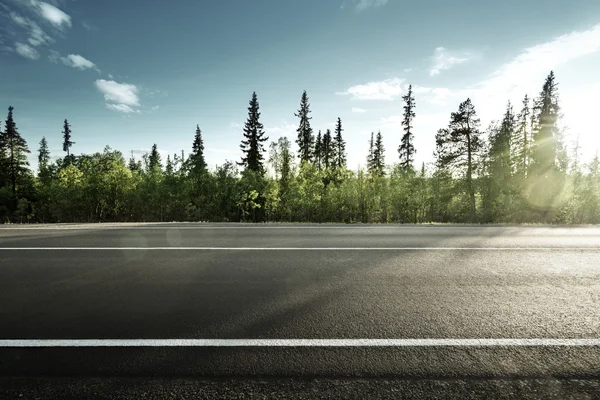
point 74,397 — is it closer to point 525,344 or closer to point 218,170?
point 525,344

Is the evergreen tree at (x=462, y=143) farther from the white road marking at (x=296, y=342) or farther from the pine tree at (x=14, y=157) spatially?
the pine tree at (x=14, y=157)

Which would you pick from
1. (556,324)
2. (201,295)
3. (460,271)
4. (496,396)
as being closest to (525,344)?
(556,324)

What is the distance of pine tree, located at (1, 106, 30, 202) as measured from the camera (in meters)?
44.3

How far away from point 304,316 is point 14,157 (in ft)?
202

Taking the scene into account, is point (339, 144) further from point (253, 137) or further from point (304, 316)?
point (304, 316)

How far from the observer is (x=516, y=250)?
22.9ft

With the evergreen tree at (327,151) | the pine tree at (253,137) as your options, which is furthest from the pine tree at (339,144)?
the pine tree at (253,137)

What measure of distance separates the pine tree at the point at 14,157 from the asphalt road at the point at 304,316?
5320 cm

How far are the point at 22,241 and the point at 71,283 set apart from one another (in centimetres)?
551

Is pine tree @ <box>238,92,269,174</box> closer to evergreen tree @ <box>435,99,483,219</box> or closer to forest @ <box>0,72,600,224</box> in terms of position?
forest @ <box>0,72,600,224</box>

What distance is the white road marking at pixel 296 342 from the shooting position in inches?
109

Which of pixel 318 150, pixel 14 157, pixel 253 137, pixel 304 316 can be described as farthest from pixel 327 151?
pixel 304 316

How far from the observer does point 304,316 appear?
341 centimetres

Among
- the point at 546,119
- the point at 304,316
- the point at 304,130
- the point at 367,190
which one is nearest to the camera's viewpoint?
the point at 304,316
